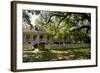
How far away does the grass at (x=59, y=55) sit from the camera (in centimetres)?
210

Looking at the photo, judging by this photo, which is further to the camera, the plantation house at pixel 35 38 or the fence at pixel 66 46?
the fence at pixel 66 46

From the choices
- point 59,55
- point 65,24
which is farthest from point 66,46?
point 65,24

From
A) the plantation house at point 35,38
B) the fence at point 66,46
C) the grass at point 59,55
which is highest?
the plantation house at point 35,38

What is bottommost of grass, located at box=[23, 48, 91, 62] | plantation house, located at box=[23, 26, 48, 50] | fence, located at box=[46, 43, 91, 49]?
grass, located at box=[23, 48, 91, 62]

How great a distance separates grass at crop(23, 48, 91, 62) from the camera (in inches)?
82.5

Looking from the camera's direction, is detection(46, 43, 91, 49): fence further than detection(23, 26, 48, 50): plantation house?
Yes

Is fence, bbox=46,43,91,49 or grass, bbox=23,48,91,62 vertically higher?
fence, bbox=46,43,91,49

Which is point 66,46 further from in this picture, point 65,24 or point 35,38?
point 35,38

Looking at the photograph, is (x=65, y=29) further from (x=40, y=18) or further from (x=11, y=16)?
(x=11, y=16)

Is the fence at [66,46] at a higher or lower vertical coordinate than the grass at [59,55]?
higher

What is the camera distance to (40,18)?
212 centimetres

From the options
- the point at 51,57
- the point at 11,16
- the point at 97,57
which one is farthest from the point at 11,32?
the point at 97,57

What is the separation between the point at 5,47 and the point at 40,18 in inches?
16.5

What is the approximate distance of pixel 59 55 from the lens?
2.21 metres
